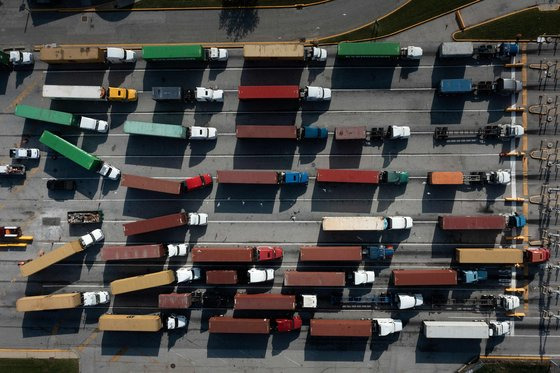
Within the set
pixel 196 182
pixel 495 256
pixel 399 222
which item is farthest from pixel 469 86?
pixel 196 182

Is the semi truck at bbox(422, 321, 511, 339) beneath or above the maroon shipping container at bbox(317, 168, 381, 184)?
beneath

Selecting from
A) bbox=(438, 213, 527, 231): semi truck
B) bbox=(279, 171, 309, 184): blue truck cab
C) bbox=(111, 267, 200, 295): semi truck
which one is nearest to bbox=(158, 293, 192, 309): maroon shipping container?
bbox=(111, 267, 200, 295): semi truck

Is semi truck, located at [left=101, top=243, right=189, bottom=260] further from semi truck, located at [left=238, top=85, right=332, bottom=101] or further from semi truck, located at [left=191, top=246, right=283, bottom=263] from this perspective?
semi truck, located at [left=238, top=85, right=332, bottom=101]

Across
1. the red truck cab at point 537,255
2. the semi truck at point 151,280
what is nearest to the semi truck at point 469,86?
the red truck cab at point 537,255

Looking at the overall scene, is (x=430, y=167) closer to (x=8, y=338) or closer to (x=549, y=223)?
(x=549, y=223)

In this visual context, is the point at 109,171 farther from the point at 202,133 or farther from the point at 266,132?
the point at 266,132

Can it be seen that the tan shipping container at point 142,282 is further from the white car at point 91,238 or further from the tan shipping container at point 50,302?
the white car at point 91,238
